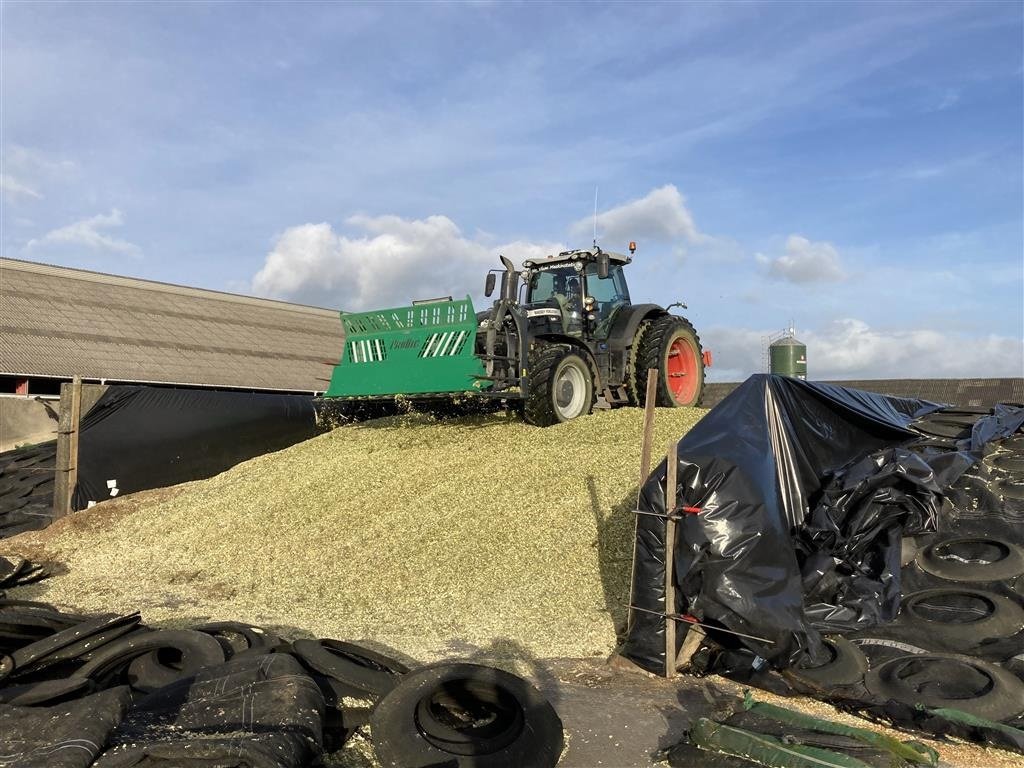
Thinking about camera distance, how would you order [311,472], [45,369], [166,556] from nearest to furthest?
1. [166,556]
2. [311,472]
3. [45,369]

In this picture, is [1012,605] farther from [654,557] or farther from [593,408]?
[593,408]

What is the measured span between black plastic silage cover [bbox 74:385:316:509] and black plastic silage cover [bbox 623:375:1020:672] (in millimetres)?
7984

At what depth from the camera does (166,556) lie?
786 cm

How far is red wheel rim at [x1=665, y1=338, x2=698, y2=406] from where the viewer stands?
496 inches

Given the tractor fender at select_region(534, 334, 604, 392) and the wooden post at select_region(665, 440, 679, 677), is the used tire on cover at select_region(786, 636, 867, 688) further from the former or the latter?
the tractor fender at select_region(534, 334, 604, 392)

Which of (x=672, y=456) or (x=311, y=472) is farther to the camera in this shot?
(x=311, y=472)

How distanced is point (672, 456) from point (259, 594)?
375 cm

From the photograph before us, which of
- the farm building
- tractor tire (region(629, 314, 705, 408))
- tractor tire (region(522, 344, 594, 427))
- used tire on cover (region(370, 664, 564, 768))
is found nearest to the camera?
used tire on cover (region(370, 664, 564, 768))

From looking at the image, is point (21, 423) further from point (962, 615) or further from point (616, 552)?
point (962, 615)

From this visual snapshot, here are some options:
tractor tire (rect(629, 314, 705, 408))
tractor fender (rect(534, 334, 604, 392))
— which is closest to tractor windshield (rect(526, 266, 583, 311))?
tractor fender (rect(534, 334, 604, 392))

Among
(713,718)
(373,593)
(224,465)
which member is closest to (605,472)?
(373,593)

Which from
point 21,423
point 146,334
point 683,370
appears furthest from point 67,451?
point 146,334

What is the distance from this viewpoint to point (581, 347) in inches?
437

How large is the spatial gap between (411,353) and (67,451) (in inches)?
172
